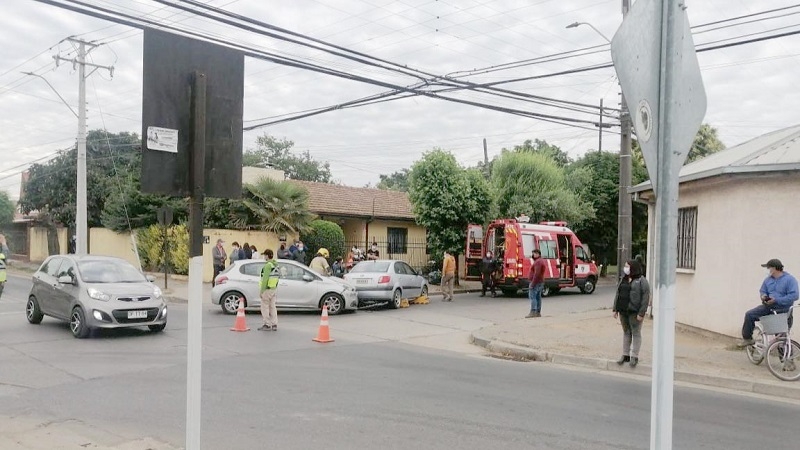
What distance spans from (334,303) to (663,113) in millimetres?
15285

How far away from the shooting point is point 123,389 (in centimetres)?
829

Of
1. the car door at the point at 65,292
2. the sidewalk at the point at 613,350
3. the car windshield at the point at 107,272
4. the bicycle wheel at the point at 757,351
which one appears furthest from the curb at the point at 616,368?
the car door at the point at 65,292

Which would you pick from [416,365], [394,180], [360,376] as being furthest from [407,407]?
[394,180]

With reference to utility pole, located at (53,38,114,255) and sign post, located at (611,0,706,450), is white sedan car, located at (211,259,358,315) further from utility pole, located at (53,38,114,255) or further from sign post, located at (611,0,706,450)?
sign post, located at (611,0,706,450)

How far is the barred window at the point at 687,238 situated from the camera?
14.3 metres

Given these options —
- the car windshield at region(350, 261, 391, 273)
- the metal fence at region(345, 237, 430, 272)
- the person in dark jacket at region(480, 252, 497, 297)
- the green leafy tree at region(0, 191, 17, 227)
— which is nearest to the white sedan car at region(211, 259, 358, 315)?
the car windshield at region(350, 261, 391, 273)

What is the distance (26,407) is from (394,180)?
85.6 metres

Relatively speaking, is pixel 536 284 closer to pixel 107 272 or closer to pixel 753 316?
pixel 753 316

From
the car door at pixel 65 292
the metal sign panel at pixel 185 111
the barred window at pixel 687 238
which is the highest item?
the metal sign panel at pixel 185 111

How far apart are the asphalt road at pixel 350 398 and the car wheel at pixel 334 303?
14.2 feet

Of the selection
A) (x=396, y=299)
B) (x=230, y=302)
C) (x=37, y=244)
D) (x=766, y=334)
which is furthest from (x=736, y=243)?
(x=37, y=244)

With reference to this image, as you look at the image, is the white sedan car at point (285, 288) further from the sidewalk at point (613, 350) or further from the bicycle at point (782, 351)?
the bicycle at point (782, 351)

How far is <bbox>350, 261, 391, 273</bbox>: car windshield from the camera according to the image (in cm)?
1930

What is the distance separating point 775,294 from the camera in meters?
10.1
